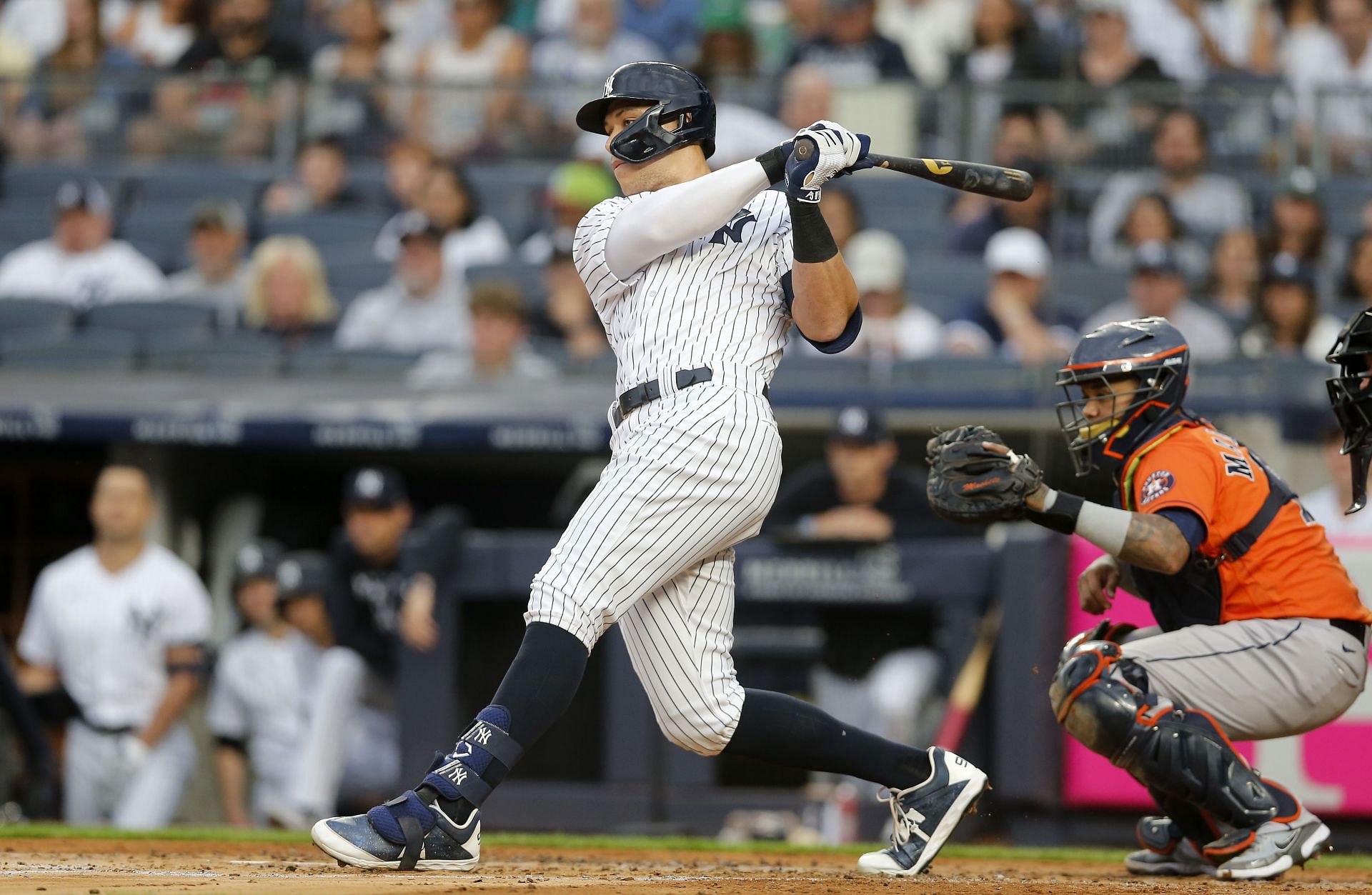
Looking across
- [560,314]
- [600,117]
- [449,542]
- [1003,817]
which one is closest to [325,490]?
[560,314]

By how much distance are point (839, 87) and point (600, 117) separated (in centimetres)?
458

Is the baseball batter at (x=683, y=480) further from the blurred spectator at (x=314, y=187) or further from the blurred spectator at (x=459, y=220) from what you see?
the blurred spectator at (x=314, y=187)

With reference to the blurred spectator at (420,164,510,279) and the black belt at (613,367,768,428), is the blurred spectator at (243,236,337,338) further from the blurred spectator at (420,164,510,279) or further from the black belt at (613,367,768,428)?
the black belt at (613,367,768,428)

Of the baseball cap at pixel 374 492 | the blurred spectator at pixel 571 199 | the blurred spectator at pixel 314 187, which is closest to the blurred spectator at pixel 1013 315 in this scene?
the blurred spectator at pixel 571 199

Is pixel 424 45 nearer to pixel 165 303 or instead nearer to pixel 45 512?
pixel 165 303

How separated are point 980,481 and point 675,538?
0.67 m

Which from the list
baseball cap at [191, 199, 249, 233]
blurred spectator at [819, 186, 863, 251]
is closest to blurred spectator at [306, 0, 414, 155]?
baseball cap at [191, 199, 249, 233]

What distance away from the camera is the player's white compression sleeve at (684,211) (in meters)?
3.16

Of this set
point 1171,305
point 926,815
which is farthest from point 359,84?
point 926,815

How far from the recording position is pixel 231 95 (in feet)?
28.1

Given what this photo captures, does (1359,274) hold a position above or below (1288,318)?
above

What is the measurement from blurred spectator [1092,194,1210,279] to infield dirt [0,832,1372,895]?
3078 mm

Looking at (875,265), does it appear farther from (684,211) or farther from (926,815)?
(684,211)

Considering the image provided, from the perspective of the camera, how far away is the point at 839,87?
309 inches
